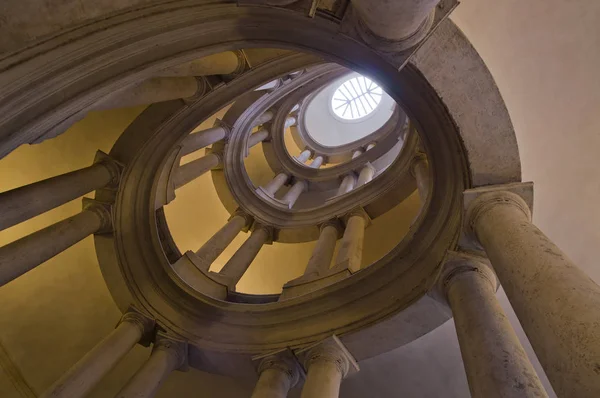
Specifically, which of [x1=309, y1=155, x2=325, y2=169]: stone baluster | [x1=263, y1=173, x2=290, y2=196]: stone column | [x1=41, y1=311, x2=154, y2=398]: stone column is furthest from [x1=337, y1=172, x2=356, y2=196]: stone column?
[x1=41, y1=311, x2=154, y2=398]: stone column

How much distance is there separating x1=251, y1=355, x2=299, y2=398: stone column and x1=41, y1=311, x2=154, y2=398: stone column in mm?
1919

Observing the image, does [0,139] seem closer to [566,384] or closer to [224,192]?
[566,384]

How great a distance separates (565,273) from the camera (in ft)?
9.64

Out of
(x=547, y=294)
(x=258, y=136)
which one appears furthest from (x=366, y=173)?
(x=547, y=294)

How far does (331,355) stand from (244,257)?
4099mm

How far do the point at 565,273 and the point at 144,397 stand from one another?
5.04m

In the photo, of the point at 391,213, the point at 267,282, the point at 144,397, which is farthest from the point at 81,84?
the point at 267,282

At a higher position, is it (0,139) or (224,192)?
(224,192)

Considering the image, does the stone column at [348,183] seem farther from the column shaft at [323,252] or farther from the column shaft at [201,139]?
the column shaft at [201,139]

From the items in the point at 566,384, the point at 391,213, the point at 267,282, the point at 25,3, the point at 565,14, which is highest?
the point at 391,213

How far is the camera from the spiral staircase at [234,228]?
12.6 feet

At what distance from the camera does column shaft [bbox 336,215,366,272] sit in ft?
24.8

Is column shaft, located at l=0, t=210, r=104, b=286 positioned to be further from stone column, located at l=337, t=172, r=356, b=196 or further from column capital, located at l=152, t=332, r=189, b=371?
stone column, located at l=337, t=172, r=356, b=196

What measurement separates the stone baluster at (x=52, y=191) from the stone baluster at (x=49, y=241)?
395 millimetres
